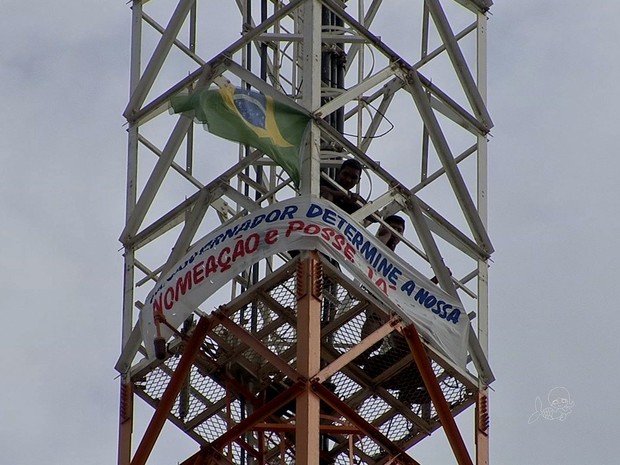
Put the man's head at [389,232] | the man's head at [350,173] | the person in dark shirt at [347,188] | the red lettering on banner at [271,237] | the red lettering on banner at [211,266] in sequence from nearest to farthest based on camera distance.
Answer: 1. the red lettering on banner at [271,237]
2. the red lettering on banner at [211,266]
3. the person in dark shirt at [347,188]
4. the man's head at [350,173]
5. the man's head at [389,232]

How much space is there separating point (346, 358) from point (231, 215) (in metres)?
5.88

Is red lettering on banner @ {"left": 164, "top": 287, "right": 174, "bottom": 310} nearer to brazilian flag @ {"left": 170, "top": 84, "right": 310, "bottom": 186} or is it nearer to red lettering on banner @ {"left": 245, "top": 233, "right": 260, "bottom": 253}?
red lettering on banner @ {"left": 245, "top": 233, "right": 260, "bottom": 253}

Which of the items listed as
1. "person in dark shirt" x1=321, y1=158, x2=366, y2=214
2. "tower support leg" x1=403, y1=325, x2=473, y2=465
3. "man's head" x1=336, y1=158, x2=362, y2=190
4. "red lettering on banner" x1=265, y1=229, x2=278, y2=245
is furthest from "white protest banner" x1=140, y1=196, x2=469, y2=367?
"man's head" x1=336, y1=158, x2=362, y2=190

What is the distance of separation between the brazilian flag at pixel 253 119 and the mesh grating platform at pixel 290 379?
2074 mm

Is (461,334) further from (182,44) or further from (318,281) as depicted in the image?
(182,44)

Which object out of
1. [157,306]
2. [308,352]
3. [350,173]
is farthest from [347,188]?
[308,352]

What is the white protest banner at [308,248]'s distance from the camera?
36.9 m

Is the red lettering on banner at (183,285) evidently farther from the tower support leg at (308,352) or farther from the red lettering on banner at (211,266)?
the tower support leg at (308,352)

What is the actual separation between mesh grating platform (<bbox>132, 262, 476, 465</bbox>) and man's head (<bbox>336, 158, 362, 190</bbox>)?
1.73m

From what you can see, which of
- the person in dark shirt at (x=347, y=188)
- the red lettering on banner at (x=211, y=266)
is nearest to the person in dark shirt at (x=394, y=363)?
the person in dark shirt at (x=347, y=188)

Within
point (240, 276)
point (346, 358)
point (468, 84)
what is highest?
point (468, 84)

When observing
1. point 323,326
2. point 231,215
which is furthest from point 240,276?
point 323,326

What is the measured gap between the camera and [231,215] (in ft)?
135

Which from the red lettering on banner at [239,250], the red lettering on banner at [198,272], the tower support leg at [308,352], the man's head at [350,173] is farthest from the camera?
the man's head at [350,173]
